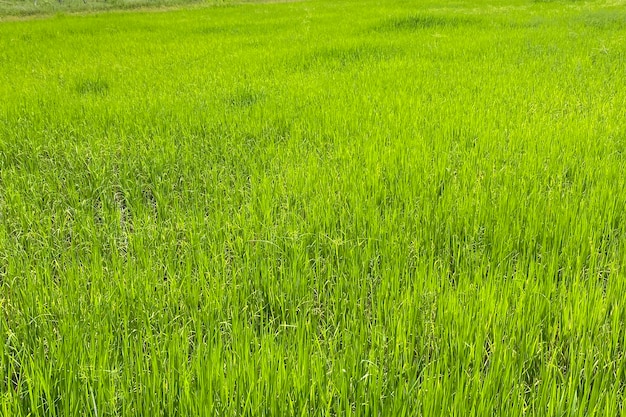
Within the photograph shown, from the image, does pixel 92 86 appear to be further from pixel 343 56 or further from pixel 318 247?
pixel 318 247

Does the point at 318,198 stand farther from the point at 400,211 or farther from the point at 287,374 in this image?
the point at 287,374

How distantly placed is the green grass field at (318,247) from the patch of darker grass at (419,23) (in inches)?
193

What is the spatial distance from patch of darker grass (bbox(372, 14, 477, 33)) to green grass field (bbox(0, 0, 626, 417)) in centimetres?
489

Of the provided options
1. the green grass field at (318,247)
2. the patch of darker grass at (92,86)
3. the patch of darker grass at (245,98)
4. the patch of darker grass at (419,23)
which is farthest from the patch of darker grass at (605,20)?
the patch of darker grass at (92,86)

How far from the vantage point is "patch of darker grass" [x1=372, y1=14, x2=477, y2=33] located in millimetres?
9227

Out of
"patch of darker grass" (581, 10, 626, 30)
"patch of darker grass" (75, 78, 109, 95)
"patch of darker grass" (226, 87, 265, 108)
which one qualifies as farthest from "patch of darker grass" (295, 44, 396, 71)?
"patch of darker grass" (581, 10, 626, 30)

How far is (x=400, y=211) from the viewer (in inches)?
85.4

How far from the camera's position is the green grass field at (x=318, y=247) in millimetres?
1118

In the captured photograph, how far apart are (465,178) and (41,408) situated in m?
2.02

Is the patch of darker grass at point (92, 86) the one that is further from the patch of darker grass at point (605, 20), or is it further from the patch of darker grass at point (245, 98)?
the patch of darker grass at point (605, 20)

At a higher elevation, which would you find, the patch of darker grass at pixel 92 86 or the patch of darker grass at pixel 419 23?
the patch of darker grass at pixel 419 23

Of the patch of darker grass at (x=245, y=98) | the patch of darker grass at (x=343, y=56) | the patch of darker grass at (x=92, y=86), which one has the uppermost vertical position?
the patch of darker grass at (x=343, y=56)

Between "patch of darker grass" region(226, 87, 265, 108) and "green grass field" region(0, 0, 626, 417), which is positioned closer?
"green grass field" region(0, 0, 626, 417)

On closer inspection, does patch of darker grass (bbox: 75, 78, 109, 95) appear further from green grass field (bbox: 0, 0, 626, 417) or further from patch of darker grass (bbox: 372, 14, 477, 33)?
patch of darker grass (bbox: 372, 14, 477, 33)
